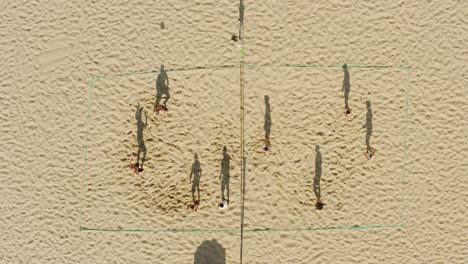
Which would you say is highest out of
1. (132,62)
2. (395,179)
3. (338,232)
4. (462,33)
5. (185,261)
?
(462,33)

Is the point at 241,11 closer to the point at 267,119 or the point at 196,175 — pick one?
the point at 267,119

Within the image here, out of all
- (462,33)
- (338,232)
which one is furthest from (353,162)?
(462,33)

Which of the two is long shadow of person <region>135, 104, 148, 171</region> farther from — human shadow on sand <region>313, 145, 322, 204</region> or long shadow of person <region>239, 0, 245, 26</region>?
human shadow on sand <region>313, 145, 322, 204</region>

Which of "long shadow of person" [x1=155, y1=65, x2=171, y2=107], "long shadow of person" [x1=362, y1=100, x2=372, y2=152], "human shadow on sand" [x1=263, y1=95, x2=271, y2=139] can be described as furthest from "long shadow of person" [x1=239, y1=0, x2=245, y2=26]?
"long shadow of person" [x1=362, y1=100, x2=372, y2=152]

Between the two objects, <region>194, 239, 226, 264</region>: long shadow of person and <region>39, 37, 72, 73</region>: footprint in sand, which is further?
<region>39, 37, 72, 73</region>: footprint in sand

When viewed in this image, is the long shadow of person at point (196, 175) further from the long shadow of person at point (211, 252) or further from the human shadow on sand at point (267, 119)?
the human shadow on sand at point (267, 119)

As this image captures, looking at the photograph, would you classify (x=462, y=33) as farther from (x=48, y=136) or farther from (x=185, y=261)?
(x=48, y=136)
